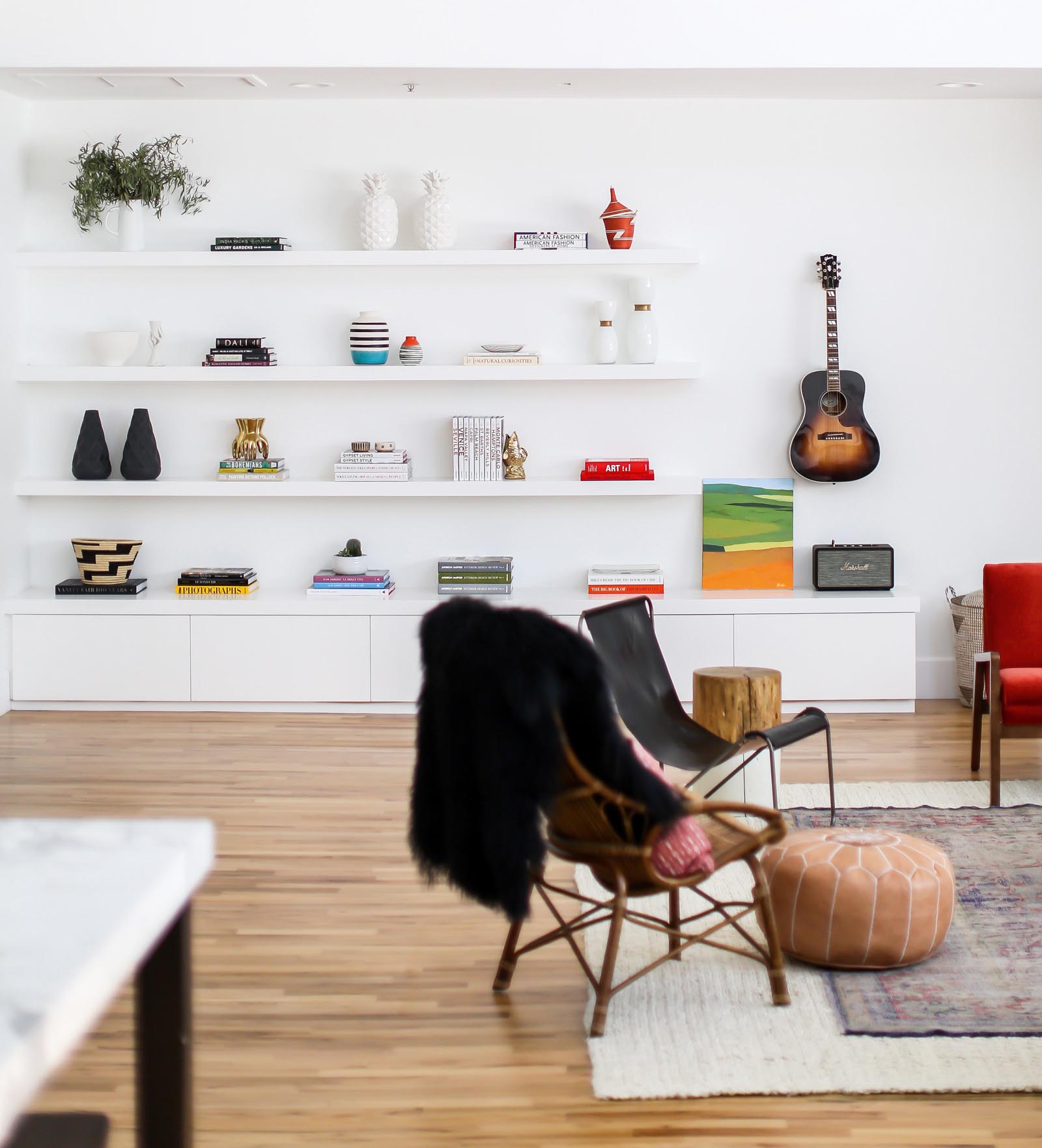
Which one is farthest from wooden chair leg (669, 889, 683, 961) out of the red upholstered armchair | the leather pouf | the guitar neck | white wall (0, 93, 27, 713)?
white wall (0, 93, 27, 713)

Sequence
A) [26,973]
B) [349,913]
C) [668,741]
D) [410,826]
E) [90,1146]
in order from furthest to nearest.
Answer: [668,741]
[349,913]
[410,826]
[90,1146]
[26,973]

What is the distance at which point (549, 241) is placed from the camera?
5523 millimetres

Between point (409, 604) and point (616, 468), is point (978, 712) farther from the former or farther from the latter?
point (409, 604)

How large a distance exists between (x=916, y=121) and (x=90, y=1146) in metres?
5.49

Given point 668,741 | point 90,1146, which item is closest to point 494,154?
point 668,741

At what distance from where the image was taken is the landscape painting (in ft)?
18.7

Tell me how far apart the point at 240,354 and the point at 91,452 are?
784mm

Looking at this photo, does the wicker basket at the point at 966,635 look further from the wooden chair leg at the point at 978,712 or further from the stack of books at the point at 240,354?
the stack of books at the point at 240,354

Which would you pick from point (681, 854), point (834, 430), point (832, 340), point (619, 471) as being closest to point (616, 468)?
point (619, 471)

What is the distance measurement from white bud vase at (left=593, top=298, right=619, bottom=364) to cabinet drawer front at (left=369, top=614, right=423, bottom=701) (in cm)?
139

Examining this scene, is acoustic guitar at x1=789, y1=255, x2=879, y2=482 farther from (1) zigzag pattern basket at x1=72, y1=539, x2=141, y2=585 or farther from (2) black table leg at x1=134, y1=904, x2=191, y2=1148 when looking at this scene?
(2) black table leg at x1=134, y1=904, x2=191, y2=1148

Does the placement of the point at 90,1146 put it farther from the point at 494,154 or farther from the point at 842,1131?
the point at 494,154

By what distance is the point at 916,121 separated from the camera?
5559 mm

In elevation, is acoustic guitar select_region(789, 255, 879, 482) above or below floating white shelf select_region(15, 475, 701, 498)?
above
